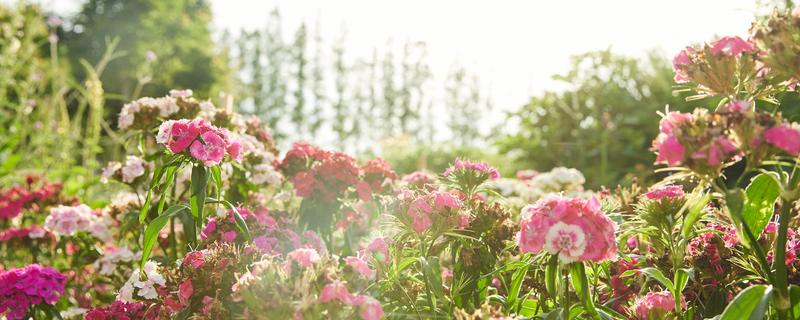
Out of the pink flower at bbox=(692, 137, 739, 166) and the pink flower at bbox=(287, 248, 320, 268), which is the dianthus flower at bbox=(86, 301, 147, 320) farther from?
the pink flower at bbox=(692, 137, 739, 166)

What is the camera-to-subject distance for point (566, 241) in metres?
1.52

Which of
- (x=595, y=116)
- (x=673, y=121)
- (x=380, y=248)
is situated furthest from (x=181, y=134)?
(x=595, y=116)

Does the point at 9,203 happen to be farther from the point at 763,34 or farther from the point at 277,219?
the point at 763,34

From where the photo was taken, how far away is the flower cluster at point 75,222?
3.16 m

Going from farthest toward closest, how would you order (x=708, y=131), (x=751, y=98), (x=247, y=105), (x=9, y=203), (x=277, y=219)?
(x=247, y=105) < (x=9, y=203) < (x=277, y=219) < (x=751, y=98) < (x=708, y=131)

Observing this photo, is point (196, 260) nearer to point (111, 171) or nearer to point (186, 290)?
point (186, 290)

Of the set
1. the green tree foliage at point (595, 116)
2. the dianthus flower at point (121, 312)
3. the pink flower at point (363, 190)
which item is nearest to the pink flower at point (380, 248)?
the dianthus flower at point (121, 312)

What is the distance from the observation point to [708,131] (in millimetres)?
1397

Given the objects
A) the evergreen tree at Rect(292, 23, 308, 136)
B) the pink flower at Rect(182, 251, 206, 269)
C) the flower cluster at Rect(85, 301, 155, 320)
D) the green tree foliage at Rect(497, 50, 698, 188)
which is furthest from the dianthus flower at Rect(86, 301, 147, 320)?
the evergreen tree at Rect(292, 23, 308, 136)

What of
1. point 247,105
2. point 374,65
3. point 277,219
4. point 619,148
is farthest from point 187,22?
point 277,219

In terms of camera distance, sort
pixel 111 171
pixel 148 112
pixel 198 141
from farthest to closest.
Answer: pixel 111 171 → pixel 148 112 → pixel 198 141

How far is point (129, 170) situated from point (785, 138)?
2613 mm

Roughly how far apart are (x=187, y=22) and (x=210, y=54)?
1.83 metres

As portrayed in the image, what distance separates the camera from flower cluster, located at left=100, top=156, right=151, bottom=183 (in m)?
2.99
